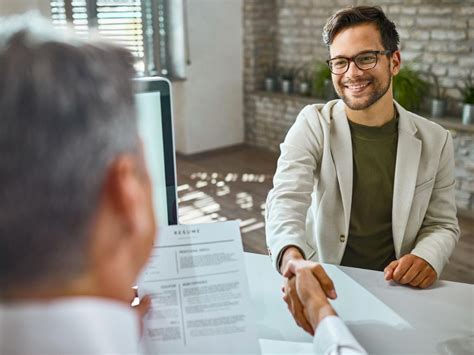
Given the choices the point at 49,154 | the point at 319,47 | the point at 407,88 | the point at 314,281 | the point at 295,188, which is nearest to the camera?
the point at 49,154

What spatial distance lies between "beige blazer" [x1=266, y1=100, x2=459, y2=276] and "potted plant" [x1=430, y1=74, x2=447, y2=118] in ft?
9.08

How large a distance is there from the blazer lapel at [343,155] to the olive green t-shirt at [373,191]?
42 mm

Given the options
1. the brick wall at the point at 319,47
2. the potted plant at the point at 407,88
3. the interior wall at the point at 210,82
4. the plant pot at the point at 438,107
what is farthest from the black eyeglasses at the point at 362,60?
the interior wall at the point at 210,82

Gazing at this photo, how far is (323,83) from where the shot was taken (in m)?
4.88

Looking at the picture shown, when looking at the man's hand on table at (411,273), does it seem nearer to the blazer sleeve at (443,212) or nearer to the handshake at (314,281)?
the handshake at (314,281)

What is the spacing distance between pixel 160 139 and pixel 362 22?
0.77 m

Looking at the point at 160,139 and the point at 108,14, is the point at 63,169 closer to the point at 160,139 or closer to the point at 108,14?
the point at 160,139

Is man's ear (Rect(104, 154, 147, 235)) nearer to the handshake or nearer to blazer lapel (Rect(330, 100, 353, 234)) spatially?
the handshake

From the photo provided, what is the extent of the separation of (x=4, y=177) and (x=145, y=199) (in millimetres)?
115

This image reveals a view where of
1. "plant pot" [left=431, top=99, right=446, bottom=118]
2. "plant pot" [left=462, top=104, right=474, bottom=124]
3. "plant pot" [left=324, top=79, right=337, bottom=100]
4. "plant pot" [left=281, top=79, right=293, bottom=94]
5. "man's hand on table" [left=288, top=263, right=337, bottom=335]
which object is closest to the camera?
"man's hand on table" [left=288, top=263, right=337, bottom=335]

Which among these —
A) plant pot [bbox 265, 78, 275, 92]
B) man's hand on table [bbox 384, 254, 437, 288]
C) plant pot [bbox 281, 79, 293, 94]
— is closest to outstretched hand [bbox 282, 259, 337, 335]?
man's hand on table [bbox 384, 254, 437, 288]

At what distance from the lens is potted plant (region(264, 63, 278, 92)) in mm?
5680

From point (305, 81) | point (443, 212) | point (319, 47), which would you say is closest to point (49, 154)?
point (443, 212)

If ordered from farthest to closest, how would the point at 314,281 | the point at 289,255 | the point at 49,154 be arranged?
the point at 289,255
the point at 314,281
the point at 49,154
